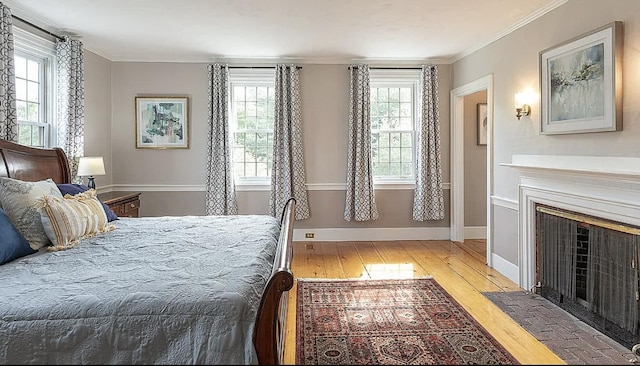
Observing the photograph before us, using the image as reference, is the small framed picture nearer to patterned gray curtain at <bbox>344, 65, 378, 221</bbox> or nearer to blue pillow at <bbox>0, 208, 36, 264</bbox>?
patterned gray curtain at <bbox>344, 65, 378, 221</bbox>

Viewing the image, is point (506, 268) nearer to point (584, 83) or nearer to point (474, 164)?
point (584, 83)

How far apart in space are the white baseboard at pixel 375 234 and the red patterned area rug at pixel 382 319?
6.07ft

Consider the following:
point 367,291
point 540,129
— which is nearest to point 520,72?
point 540,129

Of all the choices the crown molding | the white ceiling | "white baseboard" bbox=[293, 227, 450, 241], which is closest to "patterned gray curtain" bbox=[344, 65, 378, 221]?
"white baseboard" bbox=[293, 227, 450, 241]

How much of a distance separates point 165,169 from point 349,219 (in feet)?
8.59

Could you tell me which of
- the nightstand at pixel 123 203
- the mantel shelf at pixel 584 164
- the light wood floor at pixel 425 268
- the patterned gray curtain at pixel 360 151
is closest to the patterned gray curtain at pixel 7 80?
the nightstand at pixel 123 203

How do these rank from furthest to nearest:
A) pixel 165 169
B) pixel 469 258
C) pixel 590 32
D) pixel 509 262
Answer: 1. pixel 165 169
2. pixel 469 258
3. pixel 509 262
4. pixel 590 32

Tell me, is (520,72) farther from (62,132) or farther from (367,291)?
(62,132)

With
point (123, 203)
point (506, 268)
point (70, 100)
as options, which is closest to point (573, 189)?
point (506, 268)

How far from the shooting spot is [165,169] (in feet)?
19.3

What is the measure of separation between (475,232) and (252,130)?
3581mm

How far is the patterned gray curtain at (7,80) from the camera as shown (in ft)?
11.3

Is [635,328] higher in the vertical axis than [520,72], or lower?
lower

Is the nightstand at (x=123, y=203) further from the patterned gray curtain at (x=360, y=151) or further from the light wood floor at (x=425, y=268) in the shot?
the patterned gray curtain at (x=360, y=151)
